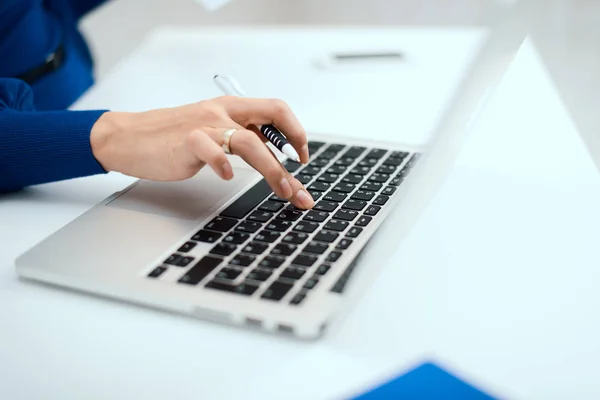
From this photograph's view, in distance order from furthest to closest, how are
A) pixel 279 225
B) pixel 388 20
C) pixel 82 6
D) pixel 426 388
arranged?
pixel 388 20 → pixel 82 6 → pixel 279 225 → pixel 426 388

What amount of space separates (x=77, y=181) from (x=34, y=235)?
154mm

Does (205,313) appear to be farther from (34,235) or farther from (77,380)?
(34,235)

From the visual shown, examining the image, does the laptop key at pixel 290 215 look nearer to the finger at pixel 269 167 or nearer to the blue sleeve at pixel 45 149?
the finger at pixel 269 167

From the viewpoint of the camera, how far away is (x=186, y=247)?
65cm

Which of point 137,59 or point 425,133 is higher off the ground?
point 425,133

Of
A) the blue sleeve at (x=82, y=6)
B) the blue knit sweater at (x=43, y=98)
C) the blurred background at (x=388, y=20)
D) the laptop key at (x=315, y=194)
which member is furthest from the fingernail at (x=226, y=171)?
the blurred background at (x=388, y=20)

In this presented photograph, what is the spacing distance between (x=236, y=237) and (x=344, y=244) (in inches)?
4.1

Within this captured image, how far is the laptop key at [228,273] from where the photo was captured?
23.2 inches

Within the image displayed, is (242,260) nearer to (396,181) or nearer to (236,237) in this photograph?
(236,237)

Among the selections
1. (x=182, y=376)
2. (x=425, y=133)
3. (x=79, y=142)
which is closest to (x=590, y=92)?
(x=425, y=133)

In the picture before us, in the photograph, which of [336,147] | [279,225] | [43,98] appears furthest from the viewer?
[43,98]

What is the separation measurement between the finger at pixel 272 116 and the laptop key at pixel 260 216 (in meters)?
0.10

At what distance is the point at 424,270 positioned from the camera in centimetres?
63

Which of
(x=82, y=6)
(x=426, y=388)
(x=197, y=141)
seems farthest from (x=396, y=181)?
(x=82, y=6)
